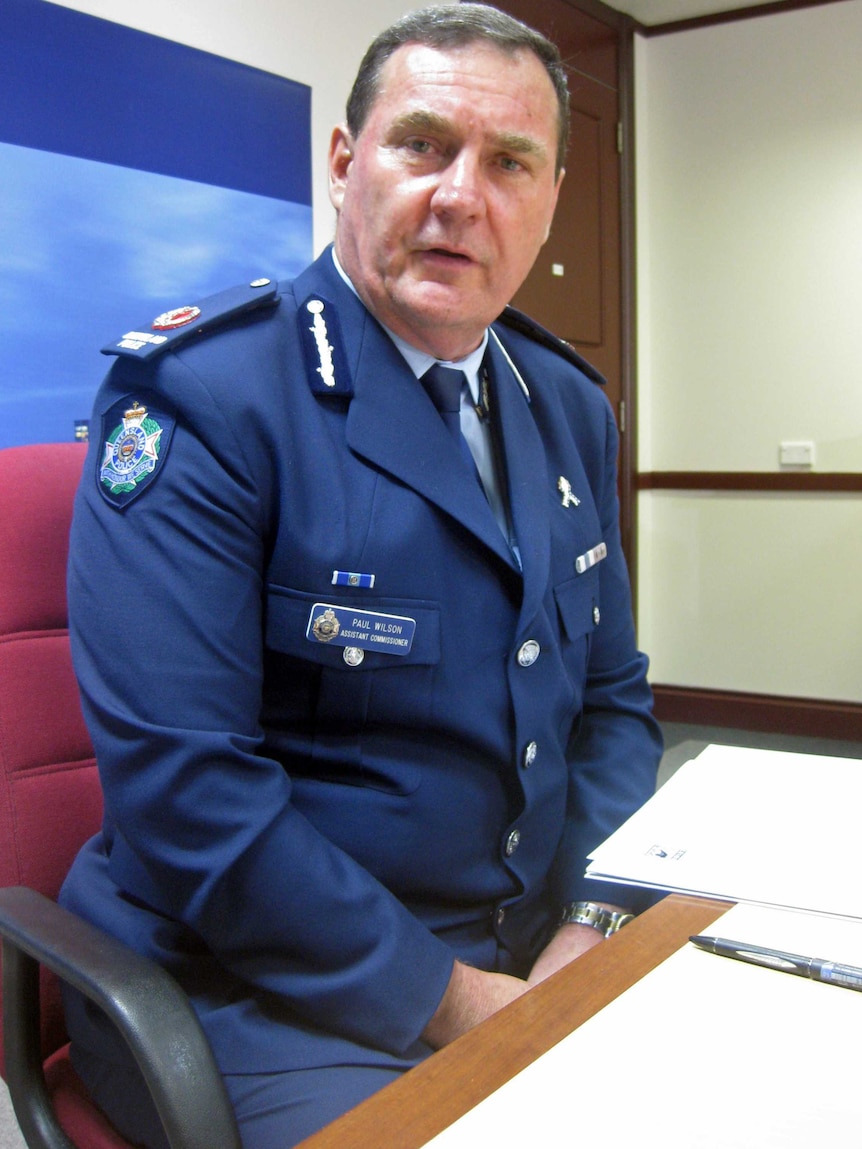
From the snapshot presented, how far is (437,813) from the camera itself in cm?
104

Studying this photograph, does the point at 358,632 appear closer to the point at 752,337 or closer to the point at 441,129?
the point at 441,129

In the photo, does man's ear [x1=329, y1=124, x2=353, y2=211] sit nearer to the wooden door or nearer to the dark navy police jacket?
the dark navy police jacket

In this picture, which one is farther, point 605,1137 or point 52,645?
point 52,645

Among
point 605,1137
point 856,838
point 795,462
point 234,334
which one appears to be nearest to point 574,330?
point 795,462

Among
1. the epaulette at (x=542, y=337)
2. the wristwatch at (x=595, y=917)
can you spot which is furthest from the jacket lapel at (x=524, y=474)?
the wristwatch at (x=595, y=917)

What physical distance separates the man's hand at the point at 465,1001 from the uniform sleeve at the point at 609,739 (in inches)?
9.7

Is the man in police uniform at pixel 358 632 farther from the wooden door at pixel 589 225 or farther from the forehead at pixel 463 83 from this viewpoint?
the wooden door at pixel 589 225

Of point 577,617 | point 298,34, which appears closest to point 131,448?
point 577,617

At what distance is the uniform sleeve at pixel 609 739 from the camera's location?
1237mm

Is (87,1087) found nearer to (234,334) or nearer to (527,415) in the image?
(234,334)

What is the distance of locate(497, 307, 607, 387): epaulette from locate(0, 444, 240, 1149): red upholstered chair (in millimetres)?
601

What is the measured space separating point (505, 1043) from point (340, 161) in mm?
996

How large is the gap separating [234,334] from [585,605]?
0.52 m

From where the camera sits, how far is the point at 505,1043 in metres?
0.56
